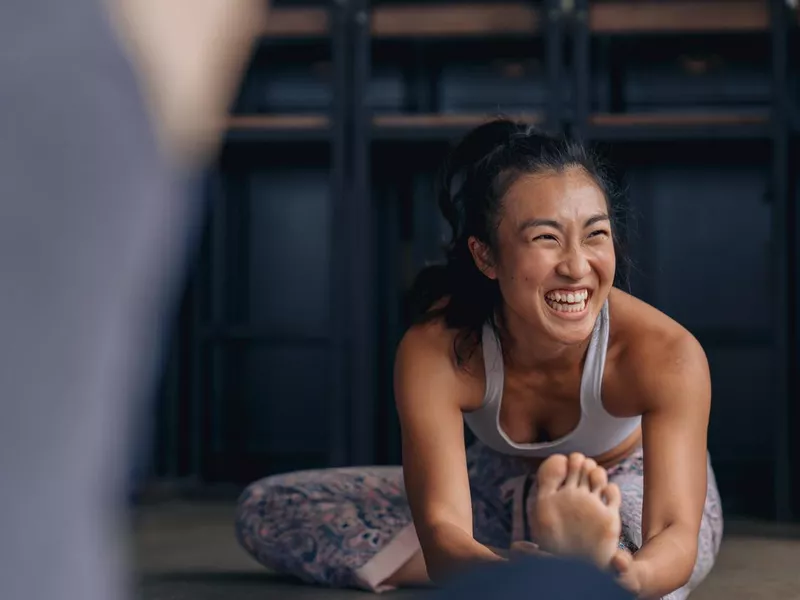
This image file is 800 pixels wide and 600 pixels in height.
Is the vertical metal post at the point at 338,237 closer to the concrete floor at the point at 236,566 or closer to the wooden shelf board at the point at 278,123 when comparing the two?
the wooden shelf board at the point at 278,123

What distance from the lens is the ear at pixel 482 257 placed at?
158 cm

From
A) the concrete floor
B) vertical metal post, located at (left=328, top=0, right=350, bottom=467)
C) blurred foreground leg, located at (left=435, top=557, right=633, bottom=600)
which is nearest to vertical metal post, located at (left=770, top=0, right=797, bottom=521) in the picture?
the concrete floor

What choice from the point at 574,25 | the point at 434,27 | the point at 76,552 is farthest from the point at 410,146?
the point at 76,552

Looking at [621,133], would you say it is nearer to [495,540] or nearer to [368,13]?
[368,13]

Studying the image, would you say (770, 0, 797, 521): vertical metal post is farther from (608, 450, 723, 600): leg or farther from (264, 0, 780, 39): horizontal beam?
(608, 450, 723, 600): leg

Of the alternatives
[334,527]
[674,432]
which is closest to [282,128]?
[334,527]

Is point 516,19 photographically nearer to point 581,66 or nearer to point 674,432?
point 581,66

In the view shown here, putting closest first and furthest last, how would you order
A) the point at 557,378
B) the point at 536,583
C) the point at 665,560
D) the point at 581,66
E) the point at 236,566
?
1. the point at 536,583
2. the point at 665,560
3. the point at 557,378
4. the point at 236,566
5. the point at 581,66

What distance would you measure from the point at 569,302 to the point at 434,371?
21 cm

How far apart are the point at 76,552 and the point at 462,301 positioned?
129 centimetres

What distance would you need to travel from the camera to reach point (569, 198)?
1.48 metres

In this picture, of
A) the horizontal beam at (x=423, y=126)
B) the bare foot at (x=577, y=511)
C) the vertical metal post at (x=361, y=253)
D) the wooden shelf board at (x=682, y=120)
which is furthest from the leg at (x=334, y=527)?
the wooden shelf board at (x=682, y=120)

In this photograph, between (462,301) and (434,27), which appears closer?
(462,301)

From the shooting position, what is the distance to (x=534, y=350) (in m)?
1.63
